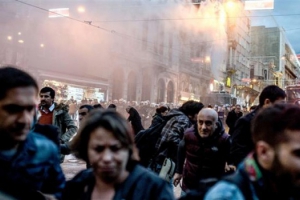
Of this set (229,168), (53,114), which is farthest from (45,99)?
(229,168)

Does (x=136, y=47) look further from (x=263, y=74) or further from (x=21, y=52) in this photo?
(x=263, y=74)

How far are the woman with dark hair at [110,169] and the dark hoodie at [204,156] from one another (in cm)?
190

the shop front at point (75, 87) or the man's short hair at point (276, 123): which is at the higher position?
the shop front at point (75, 87)

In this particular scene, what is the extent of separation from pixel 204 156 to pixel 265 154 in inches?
87.1

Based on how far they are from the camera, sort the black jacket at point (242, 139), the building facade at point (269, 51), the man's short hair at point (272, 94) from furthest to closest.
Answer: the building facade at point (269, 51) < the man's short hair at point (272, 94) < the black jacket at point (242, 139)

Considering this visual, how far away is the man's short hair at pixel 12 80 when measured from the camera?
4.72 feet

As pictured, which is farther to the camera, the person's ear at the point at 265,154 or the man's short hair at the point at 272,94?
the man's short hair at the point at 272,94

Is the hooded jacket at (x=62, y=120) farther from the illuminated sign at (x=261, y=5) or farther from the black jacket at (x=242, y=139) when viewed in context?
the illuminated sign at (x=261, y=5)

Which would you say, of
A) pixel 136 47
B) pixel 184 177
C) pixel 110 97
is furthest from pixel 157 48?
pixel 184 177

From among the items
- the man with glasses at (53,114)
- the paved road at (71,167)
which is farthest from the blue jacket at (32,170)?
the paved road at (71,167)

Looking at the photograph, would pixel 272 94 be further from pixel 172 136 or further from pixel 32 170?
pixel 32 170

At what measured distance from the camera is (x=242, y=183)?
3.84ft

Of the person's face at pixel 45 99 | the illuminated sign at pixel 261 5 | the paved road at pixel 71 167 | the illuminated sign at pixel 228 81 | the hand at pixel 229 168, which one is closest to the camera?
the hand at pixel 229 168

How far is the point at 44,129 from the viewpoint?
5.71 feet
